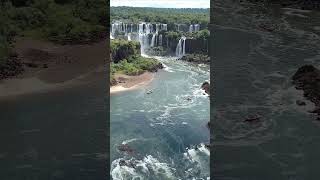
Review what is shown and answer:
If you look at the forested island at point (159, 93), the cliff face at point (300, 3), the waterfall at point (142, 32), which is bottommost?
the forested island at point (159, 93)

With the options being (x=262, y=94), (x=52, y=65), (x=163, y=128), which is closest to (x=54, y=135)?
(x=52, y=65)

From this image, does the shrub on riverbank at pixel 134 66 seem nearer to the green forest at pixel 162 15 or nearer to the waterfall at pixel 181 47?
the waterfall at pixel 181 47

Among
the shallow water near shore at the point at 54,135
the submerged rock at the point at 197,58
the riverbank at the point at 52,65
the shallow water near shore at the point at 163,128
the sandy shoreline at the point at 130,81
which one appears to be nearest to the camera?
the shallow water near shore at the point at 54,135

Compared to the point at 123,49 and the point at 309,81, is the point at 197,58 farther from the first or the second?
the point at 309,81

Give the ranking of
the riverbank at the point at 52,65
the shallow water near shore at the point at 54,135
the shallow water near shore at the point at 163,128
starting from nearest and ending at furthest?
the shallow water near shore at the point at 54,135 → the riverbank at the point at 52,65 → the shallow water near shore at the point at 163,128

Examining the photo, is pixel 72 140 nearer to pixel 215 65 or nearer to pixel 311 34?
pixel 215 65

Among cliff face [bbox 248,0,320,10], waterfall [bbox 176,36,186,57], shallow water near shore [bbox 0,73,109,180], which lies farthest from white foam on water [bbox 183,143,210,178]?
cliff face [bbox 248,0,320,10]

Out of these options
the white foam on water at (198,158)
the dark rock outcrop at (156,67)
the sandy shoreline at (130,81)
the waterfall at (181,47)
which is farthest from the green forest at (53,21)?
the white foam on water at (198,158)
